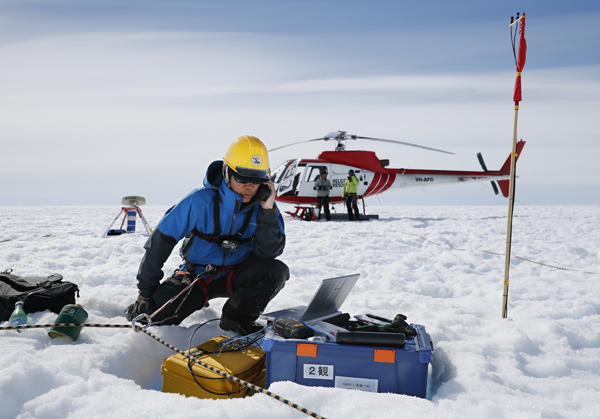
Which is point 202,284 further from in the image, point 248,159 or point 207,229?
point 248,159

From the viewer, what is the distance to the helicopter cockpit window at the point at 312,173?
12.5 metres

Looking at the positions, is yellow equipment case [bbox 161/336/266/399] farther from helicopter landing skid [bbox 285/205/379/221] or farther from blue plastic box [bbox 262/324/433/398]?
helicopter landing skid [bbox 285/205/379/221]

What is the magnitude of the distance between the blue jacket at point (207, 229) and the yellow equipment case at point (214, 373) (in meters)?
0.71

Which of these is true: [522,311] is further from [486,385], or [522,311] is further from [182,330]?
[182,330]

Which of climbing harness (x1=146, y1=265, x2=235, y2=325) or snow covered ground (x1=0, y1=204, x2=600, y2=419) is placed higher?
climbing harness (x1=146, y1=265, x2=235, y2=325)

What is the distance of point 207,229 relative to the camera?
9.34ft

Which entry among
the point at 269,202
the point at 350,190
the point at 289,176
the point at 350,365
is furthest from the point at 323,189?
the point at 350,365

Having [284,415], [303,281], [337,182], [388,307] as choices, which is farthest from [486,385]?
[337,182]

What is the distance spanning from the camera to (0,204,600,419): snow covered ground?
1740 mm

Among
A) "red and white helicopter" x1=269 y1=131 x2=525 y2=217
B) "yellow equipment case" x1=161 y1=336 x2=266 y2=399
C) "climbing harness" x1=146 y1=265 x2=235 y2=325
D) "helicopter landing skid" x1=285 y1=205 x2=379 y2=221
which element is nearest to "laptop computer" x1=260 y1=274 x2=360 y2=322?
"yellow equipment case" x1=161 y1=336 x2=266 y2=399

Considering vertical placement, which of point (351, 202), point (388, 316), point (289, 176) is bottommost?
point (388, 316)

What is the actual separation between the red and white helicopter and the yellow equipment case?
10.0 m

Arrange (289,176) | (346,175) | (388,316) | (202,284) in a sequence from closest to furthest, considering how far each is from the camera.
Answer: (202,284) < (388,316) < (289,176) < (346,175)

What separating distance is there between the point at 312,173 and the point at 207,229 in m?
9.85
